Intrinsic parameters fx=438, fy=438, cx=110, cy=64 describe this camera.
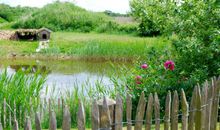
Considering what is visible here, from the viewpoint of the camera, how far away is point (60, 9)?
3828 cm

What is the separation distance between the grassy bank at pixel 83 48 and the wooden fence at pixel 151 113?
37.7ft

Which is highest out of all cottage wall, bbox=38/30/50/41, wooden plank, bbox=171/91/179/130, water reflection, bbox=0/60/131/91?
wooden plank, bbox=171/91/179/130

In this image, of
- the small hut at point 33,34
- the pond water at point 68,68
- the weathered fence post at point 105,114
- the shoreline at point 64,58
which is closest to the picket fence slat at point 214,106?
the weathered fence post at point 105,114

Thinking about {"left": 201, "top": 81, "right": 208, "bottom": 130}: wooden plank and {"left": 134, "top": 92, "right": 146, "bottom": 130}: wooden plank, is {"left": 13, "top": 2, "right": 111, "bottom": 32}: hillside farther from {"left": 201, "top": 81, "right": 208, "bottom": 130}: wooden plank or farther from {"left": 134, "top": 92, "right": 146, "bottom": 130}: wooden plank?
{"left": 134, "top": 92, "right": 146, "bottom": 130}: wooden plank

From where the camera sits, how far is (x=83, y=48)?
862 inches

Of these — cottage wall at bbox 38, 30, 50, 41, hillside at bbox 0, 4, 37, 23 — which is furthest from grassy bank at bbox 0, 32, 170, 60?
hillside at bbox 0, 4, 37, 23

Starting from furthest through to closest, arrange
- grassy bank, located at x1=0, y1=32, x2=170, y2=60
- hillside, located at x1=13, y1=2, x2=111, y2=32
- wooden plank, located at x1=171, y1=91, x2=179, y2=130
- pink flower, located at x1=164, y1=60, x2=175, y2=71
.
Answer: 1. hillside, located at x1=13, y1=2, x2=111, y2=32
2. grassy bank, located at x1=0, y1=32, x2=170, y2=60
3. pink flower, located at x1=164, y1=60, x2=175, y2=71
4. wooden plank, located at x1=171, y1=91, x2=179, y2=130

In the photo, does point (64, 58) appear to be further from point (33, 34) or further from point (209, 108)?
point (209, 108)

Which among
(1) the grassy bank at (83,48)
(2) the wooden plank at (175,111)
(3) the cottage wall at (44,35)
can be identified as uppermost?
(2) the wooden plank at (175,111)

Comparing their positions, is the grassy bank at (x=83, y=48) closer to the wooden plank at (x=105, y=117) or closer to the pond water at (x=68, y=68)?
the pond water at (x=68, y=68)

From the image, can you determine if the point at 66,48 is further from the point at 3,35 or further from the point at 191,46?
the point at 191,46

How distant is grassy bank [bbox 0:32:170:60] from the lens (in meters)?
19.4

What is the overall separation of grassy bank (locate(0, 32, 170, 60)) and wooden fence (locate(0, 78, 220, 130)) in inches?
452

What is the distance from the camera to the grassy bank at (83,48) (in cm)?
1944
